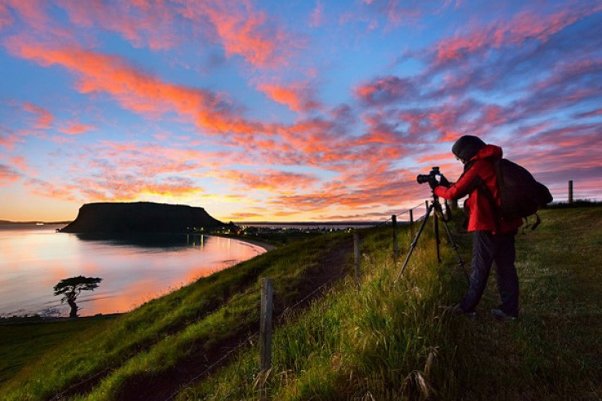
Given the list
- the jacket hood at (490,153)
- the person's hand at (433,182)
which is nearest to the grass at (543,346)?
the person's hand at (433,182)

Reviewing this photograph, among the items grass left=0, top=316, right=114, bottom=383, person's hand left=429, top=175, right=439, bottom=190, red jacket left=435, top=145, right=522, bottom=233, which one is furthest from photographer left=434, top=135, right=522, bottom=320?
grass left=0, top=316, right=114, bottom=383

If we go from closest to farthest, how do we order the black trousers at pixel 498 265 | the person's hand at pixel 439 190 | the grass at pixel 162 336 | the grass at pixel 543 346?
the grass at pixel 543 346 < the black trousers at pixel 498 265 < the person's hand at pixel 439 190 < the grass at pixel 162 336

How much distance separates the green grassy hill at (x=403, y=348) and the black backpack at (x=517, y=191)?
1.74 meters

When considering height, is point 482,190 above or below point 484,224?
above

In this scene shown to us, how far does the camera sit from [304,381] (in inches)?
179

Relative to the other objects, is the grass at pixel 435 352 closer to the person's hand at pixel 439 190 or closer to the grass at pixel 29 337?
the person's hand at pixel 439 190

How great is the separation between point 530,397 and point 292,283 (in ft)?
40.5

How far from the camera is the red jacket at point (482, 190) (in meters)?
5.45

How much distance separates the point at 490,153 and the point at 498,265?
177cm

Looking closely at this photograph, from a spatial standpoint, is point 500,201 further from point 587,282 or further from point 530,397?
point 587,282

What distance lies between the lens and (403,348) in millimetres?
Result: 4516

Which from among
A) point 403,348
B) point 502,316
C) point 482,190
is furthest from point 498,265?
point 403,348

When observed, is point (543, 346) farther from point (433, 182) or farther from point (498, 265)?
point (433, 182)

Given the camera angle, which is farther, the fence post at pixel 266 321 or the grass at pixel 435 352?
the fence post at pixel 266 321
